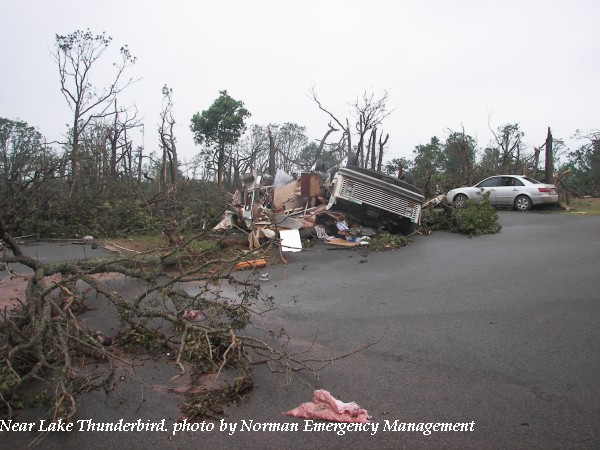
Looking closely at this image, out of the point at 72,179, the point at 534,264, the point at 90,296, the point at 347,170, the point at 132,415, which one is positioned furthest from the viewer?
the point at 72,179

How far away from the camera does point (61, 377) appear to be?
316 centimetres

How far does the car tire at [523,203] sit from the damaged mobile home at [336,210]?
282 inches

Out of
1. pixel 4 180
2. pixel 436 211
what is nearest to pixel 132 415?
pixel 4 180

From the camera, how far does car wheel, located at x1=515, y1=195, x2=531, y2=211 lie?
17516 mm

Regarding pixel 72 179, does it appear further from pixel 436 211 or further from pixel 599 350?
pixel 599 350

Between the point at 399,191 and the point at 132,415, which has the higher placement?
the point at 399,191

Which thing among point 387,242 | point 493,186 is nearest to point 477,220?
point 387,242

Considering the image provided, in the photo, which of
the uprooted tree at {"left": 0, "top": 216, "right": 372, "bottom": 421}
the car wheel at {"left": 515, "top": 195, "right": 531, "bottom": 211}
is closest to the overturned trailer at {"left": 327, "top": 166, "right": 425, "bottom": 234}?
the car wheel at {"left": 515, "top": 195, "right": 531, "bottom": 211}

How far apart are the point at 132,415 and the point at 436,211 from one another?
12330 millimetres

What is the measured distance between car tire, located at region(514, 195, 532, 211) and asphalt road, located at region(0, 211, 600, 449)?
377 inches

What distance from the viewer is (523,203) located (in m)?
17.6

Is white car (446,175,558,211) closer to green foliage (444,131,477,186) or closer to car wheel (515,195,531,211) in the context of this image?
car wheel (515,195,531,211)

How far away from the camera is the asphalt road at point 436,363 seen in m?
3.09

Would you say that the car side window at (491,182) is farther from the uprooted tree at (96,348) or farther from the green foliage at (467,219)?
the uprooted tree at (96,348)
